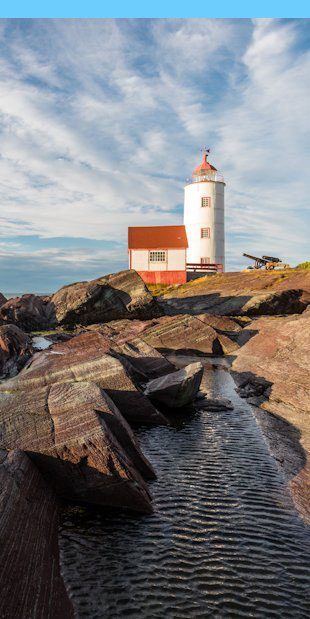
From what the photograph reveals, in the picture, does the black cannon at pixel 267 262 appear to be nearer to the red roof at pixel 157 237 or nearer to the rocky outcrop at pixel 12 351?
the red roof at pixel 157 237

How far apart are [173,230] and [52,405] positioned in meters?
58.8

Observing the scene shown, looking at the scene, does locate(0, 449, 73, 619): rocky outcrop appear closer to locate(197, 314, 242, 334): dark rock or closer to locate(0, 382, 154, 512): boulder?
locate(0, 382, 154, 512): boulder

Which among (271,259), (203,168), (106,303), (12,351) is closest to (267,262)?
(271,259)

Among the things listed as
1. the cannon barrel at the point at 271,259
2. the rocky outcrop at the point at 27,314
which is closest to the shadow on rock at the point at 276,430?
the rocky outcrop at the point at 27,314

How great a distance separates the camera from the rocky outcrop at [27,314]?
1743 inches

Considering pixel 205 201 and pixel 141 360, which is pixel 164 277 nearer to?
pixel 205 201

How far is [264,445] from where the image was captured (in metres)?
12.4

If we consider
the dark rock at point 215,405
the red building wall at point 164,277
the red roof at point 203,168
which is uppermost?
the red roof at point 203,168

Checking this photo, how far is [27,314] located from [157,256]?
2497 cm

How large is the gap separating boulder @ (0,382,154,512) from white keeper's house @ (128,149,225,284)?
54.4m

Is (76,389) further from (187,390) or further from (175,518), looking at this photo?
(187,390)

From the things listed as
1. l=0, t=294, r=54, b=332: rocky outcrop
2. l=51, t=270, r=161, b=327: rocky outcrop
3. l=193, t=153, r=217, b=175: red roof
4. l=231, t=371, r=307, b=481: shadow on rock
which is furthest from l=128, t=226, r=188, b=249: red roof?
l=231, t=371, r=307, b=481: shadow on rock

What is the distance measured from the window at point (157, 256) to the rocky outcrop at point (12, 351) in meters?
40.0

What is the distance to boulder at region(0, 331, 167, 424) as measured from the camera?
13367 mm
